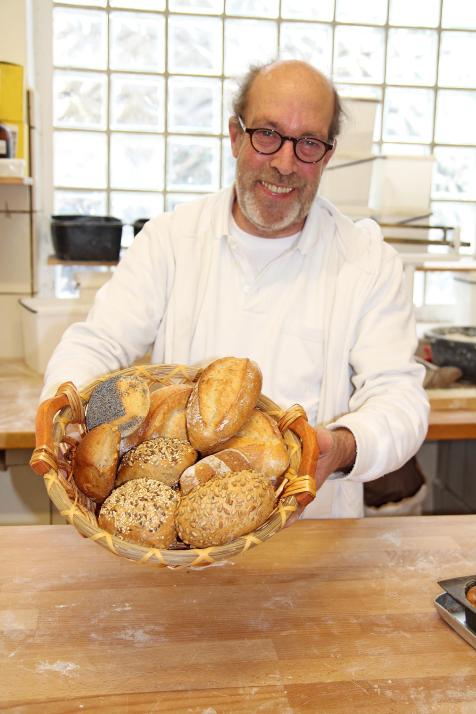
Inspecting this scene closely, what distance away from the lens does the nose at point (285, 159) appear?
158 cm

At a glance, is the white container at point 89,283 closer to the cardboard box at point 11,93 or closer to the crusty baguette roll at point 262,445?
the cardboard box at point 11,93

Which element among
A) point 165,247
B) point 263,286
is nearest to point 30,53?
point 165,247

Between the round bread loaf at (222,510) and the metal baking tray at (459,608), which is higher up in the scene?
the round bread loaf at (222,510)

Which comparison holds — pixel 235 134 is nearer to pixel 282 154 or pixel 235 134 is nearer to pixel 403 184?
pixel 282 154

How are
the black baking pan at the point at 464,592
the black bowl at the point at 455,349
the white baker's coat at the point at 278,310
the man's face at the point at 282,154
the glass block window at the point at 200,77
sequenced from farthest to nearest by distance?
the glass block window at the point at 200,77 < the black bowl at the point at 455,349 < the white baker's coat at the point at 278,310 < the man's face at the point at 282,154 < the black baking pan at the point at 464,592

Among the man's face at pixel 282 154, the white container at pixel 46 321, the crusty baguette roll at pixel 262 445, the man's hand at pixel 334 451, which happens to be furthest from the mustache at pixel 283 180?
the white container at pixel 46 321

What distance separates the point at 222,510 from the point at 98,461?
0.66 feet

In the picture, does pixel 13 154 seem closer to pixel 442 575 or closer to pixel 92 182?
pixel 92 182

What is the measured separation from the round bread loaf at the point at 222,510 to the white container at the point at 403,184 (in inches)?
74.2

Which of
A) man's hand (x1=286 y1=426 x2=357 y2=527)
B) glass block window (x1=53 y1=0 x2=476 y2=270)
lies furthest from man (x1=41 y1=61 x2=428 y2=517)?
glass block window (x1=53 y1=0 x2=476 y2=270)

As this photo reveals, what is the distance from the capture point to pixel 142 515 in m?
0.91

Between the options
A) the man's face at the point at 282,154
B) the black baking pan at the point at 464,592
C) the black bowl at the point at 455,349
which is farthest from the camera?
the black bowl at the point at 455,349

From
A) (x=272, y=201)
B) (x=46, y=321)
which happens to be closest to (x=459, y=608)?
(x=272, y=201)

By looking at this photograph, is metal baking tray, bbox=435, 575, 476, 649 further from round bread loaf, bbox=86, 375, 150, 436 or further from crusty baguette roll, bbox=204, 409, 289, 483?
round bread loaf, bbox=86, 375, 150, 436
